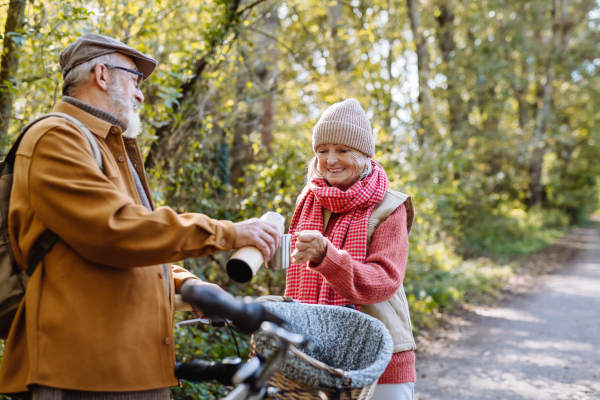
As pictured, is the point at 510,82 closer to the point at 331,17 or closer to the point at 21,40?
the point at 331,17

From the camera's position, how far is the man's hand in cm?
166

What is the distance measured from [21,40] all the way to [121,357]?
8.09 feet

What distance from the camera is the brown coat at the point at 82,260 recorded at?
153cm

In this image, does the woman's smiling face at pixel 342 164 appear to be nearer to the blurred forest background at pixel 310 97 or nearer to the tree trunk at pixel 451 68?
the blurred forest background at pixel 310 97

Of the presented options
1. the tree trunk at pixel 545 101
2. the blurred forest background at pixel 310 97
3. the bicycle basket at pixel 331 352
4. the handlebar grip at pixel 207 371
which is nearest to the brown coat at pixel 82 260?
the handlebar grip at pixel 207 371

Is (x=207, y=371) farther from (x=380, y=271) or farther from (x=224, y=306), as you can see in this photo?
(x=380, y=271)

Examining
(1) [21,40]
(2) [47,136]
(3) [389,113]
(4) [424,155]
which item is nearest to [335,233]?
(2) [47,136]

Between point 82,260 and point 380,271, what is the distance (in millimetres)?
1264

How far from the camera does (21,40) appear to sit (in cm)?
313

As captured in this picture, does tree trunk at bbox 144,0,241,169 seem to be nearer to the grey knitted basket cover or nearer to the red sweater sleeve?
the red sweater sleeve

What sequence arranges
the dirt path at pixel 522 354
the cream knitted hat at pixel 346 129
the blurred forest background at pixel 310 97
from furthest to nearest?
the dirt path at pixel 522 354
the blurred forest background at pixel 310 97
the cream knitted hat at pixel 346 129

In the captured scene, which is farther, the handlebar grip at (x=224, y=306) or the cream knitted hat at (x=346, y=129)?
the cream knitted hat at (x=346, y=129)

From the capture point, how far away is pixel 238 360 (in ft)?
5.37

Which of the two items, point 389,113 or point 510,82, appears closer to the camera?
point 389,113
